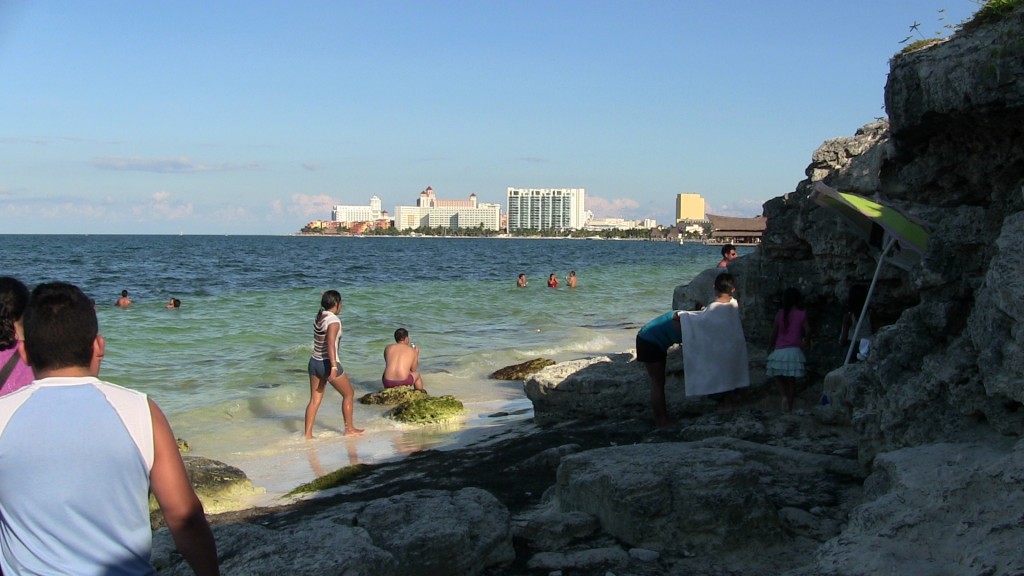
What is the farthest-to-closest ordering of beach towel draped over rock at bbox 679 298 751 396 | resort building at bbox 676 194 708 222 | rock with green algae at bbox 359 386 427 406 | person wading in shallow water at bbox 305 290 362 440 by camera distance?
resort building at bbox 676 194 708 222
rock with green algae at bbox 359 386 427 406
person wading in shallow water at bbox 305 290 362 440
beach towel draped over rock at bbox 679 298 751 396

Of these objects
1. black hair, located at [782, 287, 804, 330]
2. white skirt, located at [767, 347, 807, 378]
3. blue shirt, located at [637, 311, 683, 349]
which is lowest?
white skirt, located at [767, 347, 807, 378]

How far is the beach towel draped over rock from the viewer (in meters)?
7.49

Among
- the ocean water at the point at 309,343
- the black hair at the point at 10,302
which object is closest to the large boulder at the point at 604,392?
the ocean water at the point at 309,343

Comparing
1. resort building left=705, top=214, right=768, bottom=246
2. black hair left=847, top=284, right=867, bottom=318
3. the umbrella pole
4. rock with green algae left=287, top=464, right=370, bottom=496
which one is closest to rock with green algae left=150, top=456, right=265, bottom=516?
rock with green algae left=287, top=464, right=370, bottom=496

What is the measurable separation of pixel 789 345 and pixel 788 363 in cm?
17

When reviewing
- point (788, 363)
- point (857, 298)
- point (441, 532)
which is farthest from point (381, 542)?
point (857, 298)

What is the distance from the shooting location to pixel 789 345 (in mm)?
7617

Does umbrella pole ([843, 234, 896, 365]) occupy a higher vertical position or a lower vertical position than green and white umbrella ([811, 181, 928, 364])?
lower

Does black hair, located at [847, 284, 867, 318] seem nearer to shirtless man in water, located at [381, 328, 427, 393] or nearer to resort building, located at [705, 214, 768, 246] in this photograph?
shirtless man in water, located at [381, 328, 427, 393]

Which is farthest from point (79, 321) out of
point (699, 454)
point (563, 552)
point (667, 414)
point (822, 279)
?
point (822, 279)

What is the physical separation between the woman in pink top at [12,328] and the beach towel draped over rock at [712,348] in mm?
5139

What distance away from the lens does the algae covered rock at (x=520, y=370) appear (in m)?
12.4

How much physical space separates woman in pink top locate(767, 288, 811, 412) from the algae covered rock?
16.3 ft

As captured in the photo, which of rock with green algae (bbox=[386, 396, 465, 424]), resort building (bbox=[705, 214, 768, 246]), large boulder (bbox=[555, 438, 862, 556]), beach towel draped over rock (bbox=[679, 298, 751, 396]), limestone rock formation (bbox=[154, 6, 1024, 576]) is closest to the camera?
limestone rock formation (bbox=[154, 6, 1024, 576])
